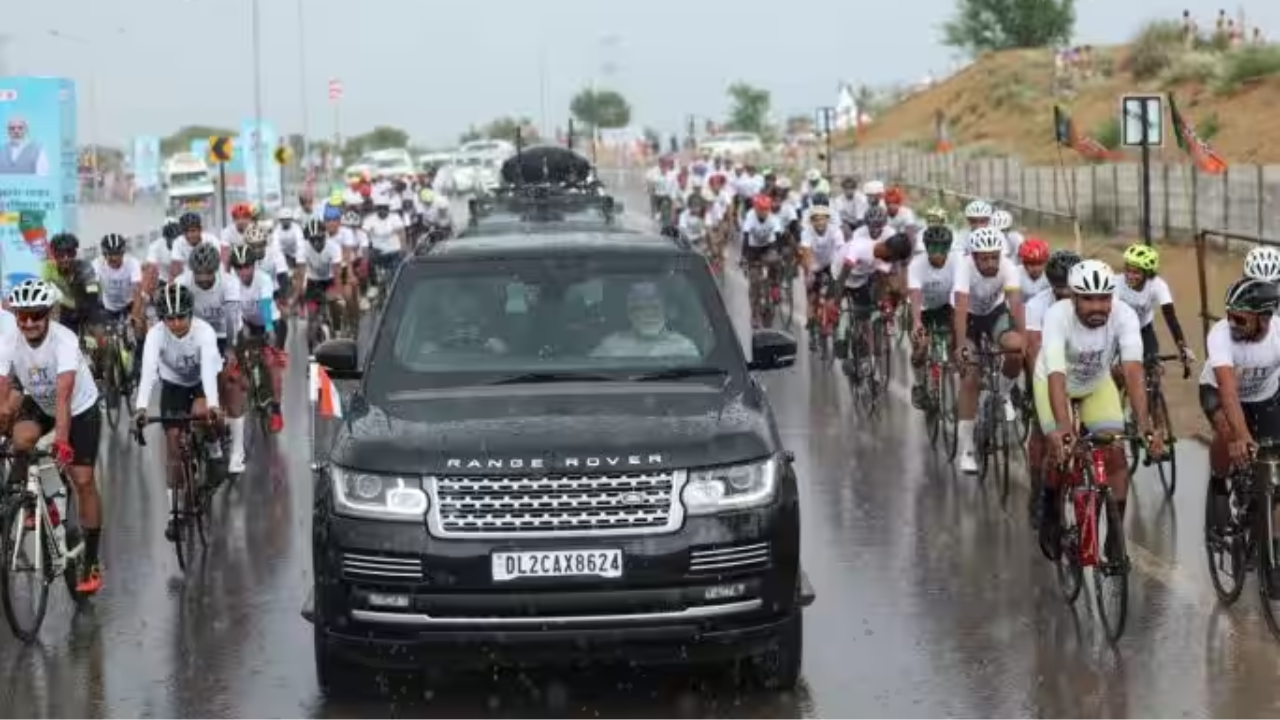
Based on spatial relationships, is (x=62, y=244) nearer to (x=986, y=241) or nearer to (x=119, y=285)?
(x=119, y=285)

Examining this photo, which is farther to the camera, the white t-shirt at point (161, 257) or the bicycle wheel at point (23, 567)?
the white t-shirt at point (161, 257)

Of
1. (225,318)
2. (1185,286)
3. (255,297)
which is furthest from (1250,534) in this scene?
(1185,286)

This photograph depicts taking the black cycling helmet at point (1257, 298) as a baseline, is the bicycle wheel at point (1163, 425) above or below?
below

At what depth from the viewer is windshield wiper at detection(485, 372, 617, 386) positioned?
28.1 feet

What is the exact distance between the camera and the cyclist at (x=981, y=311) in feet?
44.6

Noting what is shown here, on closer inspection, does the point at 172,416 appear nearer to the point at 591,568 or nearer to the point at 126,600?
the point at 126,600

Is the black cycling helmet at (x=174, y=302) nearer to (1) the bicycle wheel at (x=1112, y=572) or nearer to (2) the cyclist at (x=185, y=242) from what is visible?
(2) the cyclist at (x=185, y=242)

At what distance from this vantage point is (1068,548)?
9.63 metres

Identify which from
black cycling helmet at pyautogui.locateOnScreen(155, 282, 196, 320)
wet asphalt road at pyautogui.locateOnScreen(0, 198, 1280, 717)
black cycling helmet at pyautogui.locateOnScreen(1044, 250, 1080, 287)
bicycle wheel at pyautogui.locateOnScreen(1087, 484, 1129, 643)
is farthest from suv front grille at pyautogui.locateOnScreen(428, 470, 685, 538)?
black cycling helmet at pyautogui.locateOnScreen(1044, 250, 1080, 287)

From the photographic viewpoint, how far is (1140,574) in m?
10.6

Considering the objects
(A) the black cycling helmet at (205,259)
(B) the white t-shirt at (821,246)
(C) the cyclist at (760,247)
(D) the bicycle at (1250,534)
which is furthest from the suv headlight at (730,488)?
(C) the cyclist at (760,247)

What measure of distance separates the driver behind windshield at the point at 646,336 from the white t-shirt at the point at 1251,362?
8.12ft

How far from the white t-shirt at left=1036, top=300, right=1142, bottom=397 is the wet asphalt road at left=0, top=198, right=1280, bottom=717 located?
111 centimetres

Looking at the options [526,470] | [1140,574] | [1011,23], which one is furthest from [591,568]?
[1011,23]
